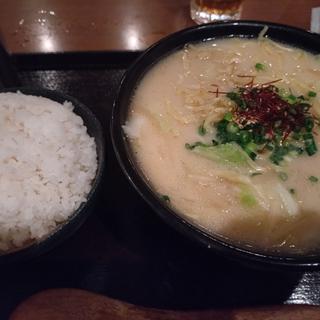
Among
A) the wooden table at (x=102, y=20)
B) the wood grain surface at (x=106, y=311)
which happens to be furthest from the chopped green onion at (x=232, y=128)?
the wooden table at (x=102, y=20)

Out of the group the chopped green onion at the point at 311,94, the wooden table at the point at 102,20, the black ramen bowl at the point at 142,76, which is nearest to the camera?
the black ramen bowl at the point at 142,76

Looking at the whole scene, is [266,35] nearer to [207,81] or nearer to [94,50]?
[207,81]

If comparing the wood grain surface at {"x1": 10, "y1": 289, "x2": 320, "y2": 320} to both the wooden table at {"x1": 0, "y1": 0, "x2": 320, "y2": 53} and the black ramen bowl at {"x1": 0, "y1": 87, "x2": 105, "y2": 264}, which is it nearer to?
the black ramen bowl at {"x1": 0, "y1": 87, "x2": 105, "y2": 264}

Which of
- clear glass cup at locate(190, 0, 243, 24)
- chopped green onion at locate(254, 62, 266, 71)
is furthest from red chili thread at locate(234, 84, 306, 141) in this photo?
clear glass cup at locate(190, 0, 243, 24)

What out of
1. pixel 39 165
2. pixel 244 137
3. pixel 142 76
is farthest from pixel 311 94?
pixel 39 165

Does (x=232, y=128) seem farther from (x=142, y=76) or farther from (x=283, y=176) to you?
(x=142, y=76)

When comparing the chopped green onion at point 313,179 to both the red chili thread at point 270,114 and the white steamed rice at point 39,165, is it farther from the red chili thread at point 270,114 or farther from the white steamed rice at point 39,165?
the white steamed rice at point 39,165

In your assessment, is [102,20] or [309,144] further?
[102,20]
